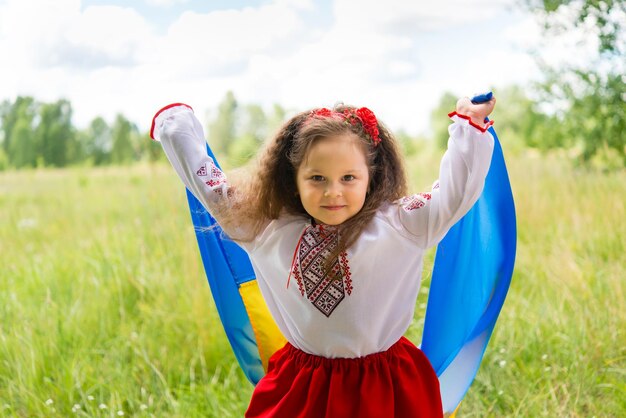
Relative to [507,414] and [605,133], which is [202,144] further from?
[605,133]

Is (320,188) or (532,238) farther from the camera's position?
(532,238)

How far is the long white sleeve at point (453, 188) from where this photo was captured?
5.00ft

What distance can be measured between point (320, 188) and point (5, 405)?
158cm

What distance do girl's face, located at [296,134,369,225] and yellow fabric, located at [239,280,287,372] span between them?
1.82ft

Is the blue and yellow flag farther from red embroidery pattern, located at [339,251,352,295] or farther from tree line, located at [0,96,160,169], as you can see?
tree line, located at [0,96,160,169]

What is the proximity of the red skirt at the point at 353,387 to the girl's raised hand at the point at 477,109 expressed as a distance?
64 centimetres

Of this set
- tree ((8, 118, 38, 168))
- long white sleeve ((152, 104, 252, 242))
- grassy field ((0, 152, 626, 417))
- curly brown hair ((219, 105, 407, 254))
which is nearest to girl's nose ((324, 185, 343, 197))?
curly brown hair ((219, 105, 407, 254))

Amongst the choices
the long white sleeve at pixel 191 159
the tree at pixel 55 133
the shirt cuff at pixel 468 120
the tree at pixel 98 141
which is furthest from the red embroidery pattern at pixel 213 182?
the tree at pixel 98 141

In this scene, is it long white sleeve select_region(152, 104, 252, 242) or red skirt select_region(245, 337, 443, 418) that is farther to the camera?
long white sleeve select_region(152, 104, 252, 242)

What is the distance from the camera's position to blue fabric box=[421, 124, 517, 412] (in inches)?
74.5

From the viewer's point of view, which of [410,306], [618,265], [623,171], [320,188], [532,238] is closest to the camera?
[320,188]

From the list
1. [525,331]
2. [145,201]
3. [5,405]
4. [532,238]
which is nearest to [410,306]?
[525,331]

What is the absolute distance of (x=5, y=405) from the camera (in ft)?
7.73

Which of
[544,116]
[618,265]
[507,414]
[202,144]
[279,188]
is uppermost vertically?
[544,116]
